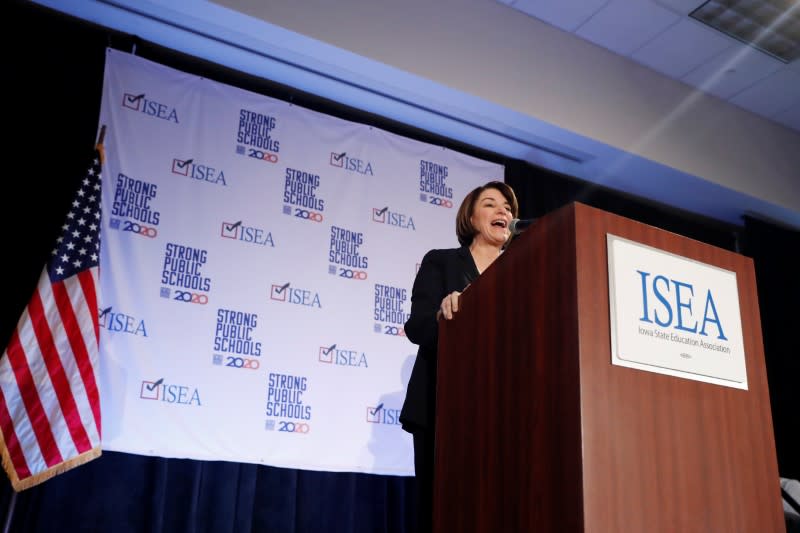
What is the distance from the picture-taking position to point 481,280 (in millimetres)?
1543

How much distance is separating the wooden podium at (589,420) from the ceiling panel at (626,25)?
333cm

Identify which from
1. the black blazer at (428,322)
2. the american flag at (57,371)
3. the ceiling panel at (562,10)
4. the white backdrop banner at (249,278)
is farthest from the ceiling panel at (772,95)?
the american flag at (57,371)

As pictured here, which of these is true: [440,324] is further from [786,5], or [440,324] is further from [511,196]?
[786,5]

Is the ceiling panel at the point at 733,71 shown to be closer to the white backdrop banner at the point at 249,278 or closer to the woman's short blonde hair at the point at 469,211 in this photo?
the white backdrop banner at the point at 249,278

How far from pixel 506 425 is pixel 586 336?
27cm

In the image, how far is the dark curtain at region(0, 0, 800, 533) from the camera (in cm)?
308

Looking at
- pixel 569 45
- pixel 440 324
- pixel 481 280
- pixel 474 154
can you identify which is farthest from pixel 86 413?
pixel 569 45

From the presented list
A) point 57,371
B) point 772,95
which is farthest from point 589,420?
point 772,95

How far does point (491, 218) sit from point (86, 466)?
214 cm

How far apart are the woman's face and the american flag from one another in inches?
69.8

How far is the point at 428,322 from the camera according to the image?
1880 millimetres

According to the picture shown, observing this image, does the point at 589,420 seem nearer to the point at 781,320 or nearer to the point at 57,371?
the point at 57,371

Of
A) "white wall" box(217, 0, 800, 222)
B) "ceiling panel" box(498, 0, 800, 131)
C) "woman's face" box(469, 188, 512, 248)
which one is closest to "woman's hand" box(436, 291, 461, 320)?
"woman's face" box(469, 188, 512, 248)

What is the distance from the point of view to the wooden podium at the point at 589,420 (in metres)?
1.10
